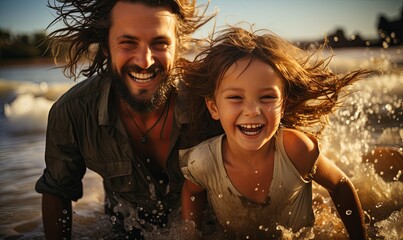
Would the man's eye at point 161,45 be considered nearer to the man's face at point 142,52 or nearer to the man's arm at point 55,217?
the man's face at point 142,52

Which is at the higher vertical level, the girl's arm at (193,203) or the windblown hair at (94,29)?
the windblown hair at (94,29)

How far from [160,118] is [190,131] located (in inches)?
12.2

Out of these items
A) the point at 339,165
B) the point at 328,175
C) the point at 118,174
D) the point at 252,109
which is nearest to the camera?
the point at 252,109

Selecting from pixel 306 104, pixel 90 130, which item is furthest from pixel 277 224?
pixel 90 130

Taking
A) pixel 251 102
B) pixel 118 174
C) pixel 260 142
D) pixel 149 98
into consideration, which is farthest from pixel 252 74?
pixel 118 174

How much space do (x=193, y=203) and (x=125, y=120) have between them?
0.92 metres

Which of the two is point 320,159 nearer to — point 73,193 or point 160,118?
point 160,118

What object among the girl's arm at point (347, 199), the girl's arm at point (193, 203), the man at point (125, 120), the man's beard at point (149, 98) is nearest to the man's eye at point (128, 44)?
the man at point (125, 120)

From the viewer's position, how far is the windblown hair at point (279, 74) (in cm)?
260

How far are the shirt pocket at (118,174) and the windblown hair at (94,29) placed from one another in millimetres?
799

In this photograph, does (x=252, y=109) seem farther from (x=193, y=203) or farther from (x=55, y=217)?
(x=55, y=217)

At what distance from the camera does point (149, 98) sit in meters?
3.11

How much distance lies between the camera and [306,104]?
2941mm

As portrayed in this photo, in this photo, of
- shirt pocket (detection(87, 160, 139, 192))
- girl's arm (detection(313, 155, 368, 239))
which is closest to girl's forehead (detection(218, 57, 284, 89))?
girl's arm (detection(313, 155, 368, 239))
